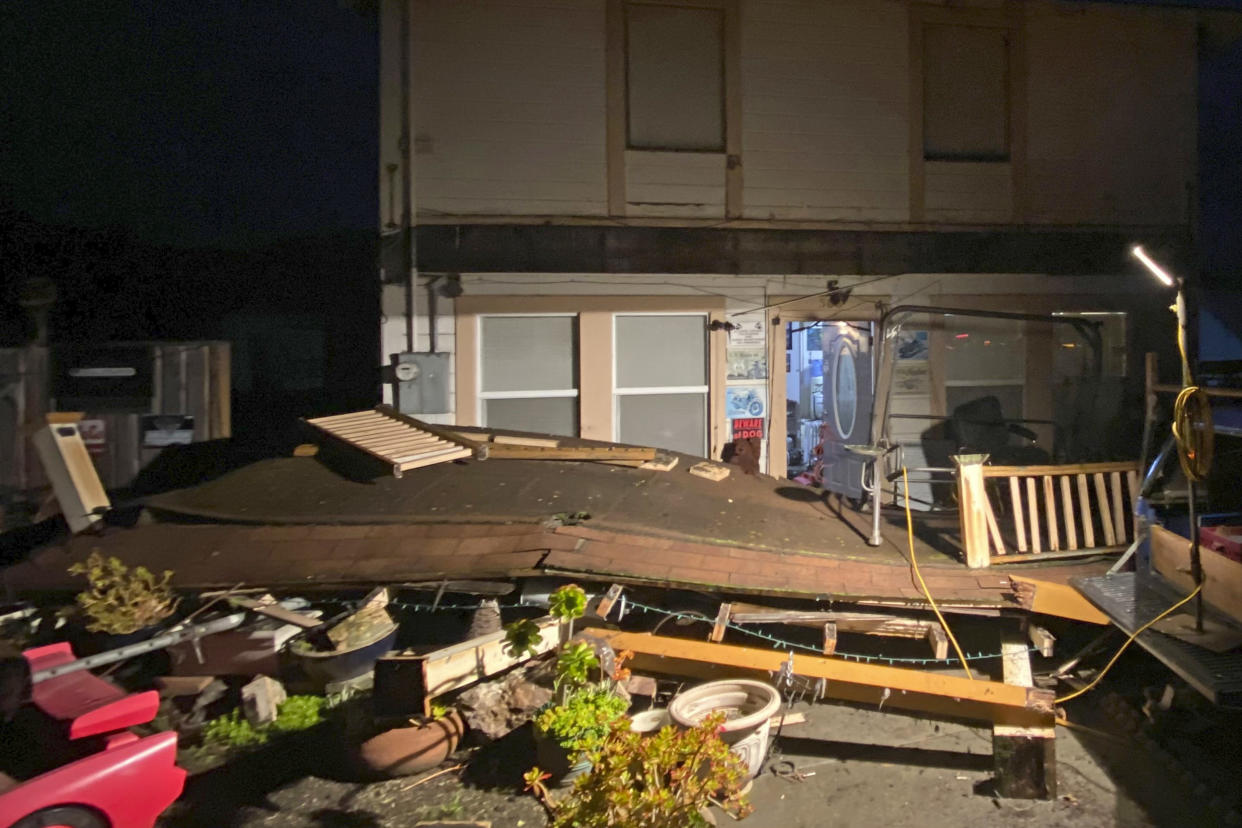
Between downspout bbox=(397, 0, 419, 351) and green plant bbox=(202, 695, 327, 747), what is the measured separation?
4.13 metres

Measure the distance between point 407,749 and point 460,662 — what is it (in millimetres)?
548

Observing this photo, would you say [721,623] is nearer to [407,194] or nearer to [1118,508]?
[1118,508]

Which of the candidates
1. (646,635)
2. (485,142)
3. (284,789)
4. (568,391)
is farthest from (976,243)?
(284,789)

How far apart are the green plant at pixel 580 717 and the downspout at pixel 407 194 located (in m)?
5.06

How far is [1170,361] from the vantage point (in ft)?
31.5

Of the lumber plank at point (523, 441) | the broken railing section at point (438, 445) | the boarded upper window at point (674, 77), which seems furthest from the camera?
the boarded upper window at point (674, 77)

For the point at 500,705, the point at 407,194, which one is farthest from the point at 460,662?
the point at 407,194

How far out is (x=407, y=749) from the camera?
4.55m

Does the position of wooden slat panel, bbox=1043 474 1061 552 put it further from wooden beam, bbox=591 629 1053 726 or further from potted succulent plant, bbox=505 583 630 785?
potted succulent plant, bbox=505 583 630 785

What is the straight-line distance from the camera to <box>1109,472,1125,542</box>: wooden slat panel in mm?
6080

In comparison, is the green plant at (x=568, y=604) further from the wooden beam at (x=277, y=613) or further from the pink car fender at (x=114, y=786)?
the pink car fender at (x=114, y=786)

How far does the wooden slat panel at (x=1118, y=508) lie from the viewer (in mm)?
6080

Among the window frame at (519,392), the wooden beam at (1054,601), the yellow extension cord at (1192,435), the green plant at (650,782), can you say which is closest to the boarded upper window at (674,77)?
the window frame at (519,392)

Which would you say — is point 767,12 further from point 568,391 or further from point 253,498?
point 253,498
